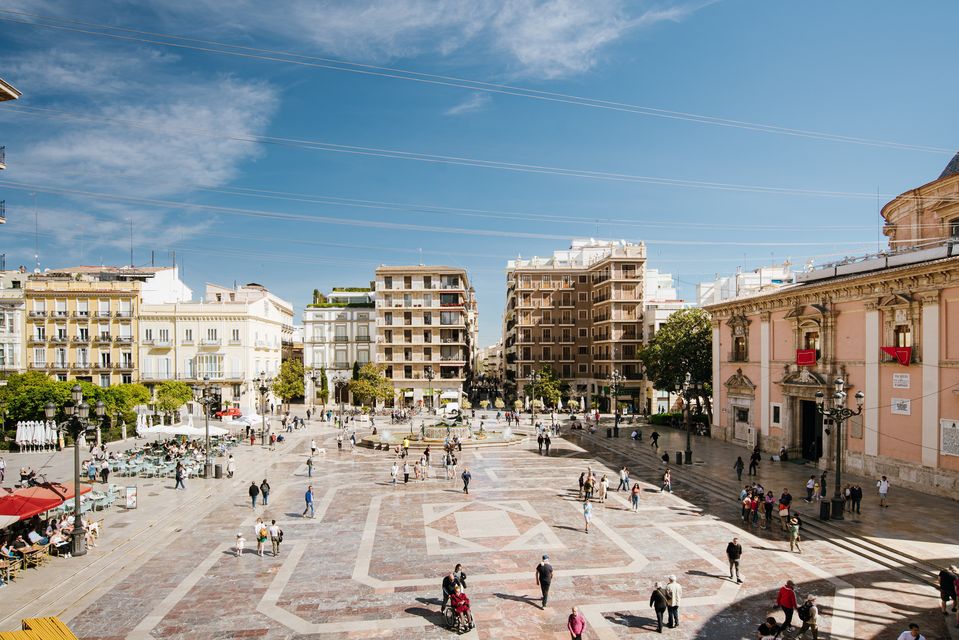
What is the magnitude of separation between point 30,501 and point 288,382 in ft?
140

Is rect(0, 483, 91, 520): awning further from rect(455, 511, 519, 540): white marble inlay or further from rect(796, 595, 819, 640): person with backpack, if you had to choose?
rect(796, 595, 819, 640): person with backpack

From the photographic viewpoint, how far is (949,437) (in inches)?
845

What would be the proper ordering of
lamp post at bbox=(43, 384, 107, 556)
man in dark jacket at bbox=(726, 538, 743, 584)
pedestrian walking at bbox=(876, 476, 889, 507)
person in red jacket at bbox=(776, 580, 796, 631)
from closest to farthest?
person in red jacket at bbox=(776, 580, 796, 631) < man in dark jacket at bbox=(726, 538, 743, 584) < lamp post at bbox=(43, 384, 107, 556) < pedestrian walking at bbox=(876, 476, 889, 507)

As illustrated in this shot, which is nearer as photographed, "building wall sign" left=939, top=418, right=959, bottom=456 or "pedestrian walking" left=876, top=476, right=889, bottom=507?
"pedestrian walking" left=876, top=476, right=889, bottom=507

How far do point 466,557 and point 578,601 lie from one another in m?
4.00

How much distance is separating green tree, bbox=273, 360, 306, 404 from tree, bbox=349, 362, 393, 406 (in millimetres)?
6061

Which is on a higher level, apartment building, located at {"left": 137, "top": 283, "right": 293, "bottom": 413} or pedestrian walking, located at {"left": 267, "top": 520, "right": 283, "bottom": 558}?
apartment building, located at {"left": 137, "top": 283, "right": 293, "bottom": 413}

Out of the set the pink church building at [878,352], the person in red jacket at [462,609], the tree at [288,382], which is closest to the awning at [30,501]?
the person in red jacket at [462,609]

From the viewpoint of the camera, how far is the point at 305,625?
38.9 feet

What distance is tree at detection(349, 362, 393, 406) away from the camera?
54.2 m

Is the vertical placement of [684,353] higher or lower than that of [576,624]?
higher

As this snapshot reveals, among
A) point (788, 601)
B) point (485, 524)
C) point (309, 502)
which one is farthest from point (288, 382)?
point (788, 601)

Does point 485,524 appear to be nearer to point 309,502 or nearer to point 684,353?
point 309,502

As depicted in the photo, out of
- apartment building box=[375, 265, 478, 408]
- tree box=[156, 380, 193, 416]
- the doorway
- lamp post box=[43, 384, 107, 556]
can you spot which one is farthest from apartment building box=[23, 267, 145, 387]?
the doorway
